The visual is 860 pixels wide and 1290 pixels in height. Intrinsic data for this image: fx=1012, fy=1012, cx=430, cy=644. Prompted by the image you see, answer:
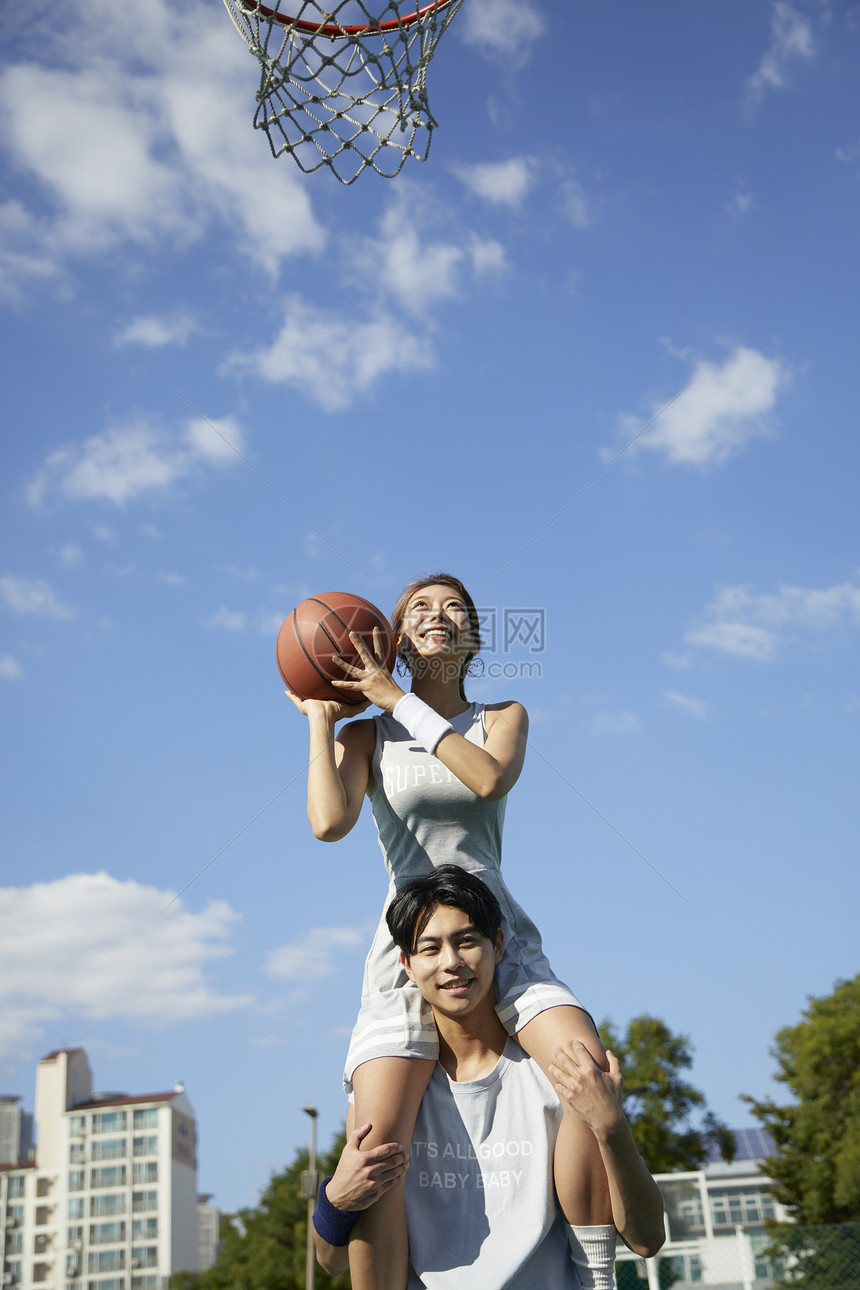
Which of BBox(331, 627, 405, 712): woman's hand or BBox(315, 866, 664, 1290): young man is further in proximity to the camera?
BBox(331, 627, 405, 712): woman's hand

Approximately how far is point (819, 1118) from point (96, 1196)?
5631 centimetres

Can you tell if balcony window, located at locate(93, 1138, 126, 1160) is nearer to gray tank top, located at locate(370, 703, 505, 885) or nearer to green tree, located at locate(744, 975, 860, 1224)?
green tree, located at locate(744, 975, 860, 1224)

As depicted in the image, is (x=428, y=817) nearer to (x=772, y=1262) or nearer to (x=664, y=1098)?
(x=772, y=1262)

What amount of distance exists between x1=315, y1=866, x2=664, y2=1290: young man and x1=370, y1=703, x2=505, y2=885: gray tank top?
0.26 m

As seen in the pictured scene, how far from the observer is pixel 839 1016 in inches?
1003

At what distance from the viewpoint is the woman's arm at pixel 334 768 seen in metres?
4.36

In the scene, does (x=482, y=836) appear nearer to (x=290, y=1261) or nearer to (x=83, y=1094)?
(x=290, y=1261)

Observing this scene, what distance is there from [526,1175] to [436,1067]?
0.53 metres

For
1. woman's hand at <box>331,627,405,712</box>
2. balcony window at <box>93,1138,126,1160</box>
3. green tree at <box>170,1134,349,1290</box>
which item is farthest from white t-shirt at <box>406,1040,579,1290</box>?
balcony window at <box>93,1138,126,1160</box>

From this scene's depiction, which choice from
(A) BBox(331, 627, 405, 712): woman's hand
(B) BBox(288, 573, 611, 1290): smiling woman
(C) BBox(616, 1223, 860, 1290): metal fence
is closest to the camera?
(B) BBox(288, 573, 611, 1290): smiling woman

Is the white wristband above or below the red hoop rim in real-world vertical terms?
below

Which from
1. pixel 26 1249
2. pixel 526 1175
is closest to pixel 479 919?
pixel 526 1175

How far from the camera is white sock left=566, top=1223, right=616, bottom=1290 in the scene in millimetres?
3828

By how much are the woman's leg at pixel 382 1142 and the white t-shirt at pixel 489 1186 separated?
0.10 metres
